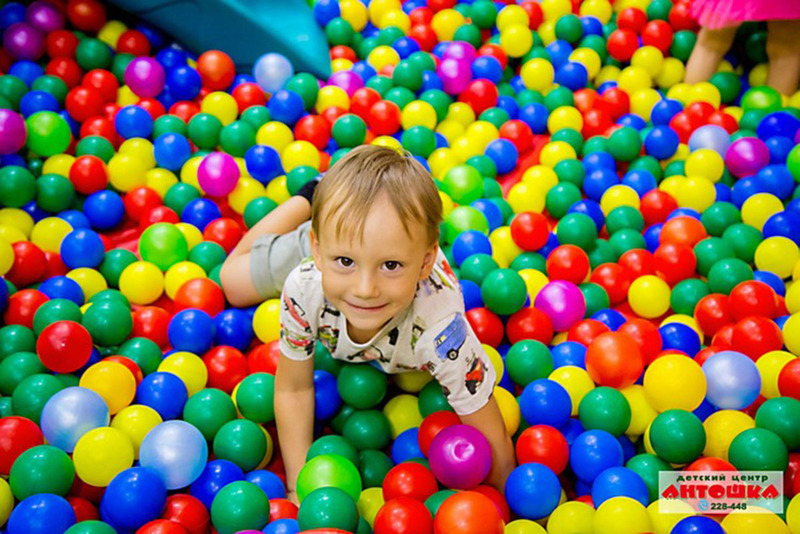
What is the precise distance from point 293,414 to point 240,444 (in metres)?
0.10

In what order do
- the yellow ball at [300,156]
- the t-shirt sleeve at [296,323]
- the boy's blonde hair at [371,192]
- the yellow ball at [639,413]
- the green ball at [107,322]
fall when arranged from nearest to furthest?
the boy's blonde hair at [371,192] < the t-shirt sleeve at [296,323] < the yellow ball at [639,413] < the green ball at [107,322] < the yellow ball at [300,156]

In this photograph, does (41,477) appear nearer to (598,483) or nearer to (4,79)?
(598,483)

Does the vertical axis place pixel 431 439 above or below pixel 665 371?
below

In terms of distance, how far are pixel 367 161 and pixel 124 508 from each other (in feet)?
2.06

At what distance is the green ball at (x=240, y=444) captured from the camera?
1.37 metres

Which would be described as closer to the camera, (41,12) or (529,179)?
(529,179)

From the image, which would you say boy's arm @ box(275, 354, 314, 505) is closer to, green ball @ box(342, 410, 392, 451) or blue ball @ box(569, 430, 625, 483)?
green ball @ box(342, 410, 392, 451)

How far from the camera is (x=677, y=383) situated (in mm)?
1357

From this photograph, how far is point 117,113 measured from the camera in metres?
2.10

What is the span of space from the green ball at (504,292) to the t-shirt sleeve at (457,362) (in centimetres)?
27

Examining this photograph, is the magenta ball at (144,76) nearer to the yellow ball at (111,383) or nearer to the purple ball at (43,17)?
the purple ball at (43,17)

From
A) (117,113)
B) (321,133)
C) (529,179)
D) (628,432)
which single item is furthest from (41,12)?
(628,432)

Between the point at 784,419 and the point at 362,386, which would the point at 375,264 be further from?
the point at 784,419

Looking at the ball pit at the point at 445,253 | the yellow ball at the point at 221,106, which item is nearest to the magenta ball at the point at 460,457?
the ball pit at the point at 445,253
